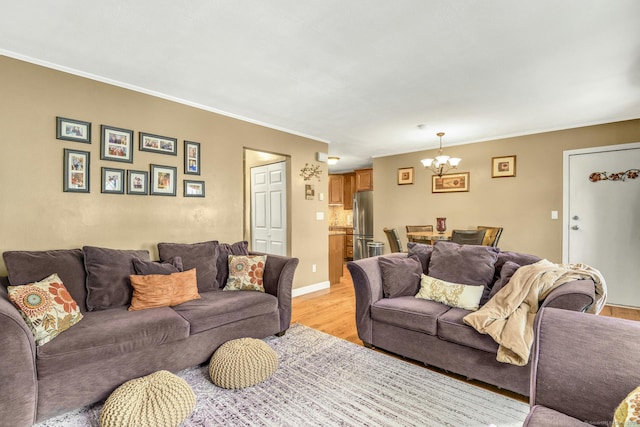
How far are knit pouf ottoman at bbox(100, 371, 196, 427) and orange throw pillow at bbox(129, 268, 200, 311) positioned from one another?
0.74 meters

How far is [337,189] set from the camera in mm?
8398

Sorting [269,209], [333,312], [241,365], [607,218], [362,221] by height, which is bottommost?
[333,312]

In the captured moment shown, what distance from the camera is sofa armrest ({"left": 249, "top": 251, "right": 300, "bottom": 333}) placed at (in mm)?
3020

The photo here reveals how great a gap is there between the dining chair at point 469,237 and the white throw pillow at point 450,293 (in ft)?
4.82

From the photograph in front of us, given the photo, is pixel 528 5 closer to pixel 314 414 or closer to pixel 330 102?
pixel 330 102

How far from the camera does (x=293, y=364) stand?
97.0 inches

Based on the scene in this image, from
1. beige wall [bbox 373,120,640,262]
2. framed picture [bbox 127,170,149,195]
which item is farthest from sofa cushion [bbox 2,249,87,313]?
beige wall [bbox 373,120,640,262]

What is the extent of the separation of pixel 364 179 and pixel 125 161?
5.45 m

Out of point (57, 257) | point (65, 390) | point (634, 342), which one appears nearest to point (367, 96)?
point (634, 342)

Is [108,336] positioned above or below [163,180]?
below

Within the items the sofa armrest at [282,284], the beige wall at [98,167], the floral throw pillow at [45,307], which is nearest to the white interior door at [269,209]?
the beige wall at [98,167]

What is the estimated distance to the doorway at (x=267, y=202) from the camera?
15.6 feet

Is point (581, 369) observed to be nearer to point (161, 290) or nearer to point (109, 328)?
point (109, 328)


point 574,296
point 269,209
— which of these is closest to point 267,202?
point 269,209
